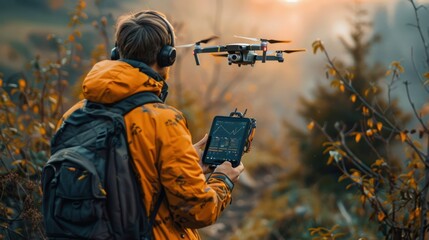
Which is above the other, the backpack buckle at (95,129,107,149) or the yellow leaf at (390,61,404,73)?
the yellow leaf at (390,61,404,73)

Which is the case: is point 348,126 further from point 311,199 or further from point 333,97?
point 311,199

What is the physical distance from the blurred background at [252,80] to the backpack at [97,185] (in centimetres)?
112

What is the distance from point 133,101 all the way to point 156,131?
173 mm

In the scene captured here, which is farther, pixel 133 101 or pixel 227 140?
pixel 227 140

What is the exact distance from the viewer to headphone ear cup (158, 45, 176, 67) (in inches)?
118

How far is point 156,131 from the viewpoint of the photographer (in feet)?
9.38

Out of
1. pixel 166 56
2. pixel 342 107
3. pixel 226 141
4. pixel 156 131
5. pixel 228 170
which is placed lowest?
pixel 342 107

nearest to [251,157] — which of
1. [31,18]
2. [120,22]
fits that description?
[31,18]

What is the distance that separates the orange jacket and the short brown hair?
0.10 m

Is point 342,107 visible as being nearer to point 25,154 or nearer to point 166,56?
point 25,154

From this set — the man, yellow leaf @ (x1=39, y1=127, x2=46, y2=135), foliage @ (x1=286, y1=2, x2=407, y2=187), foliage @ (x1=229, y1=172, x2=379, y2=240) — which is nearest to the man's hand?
the man

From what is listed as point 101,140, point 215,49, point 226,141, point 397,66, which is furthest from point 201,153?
point 397,66

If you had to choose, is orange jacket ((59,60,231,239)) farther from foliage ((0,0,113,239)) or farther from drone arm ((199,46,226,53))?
foliage ((0,0,113,239))

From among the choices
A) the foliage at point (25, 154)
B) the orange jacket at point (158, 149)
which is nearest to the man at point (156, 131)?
the orange jacket at point (158, 149)
